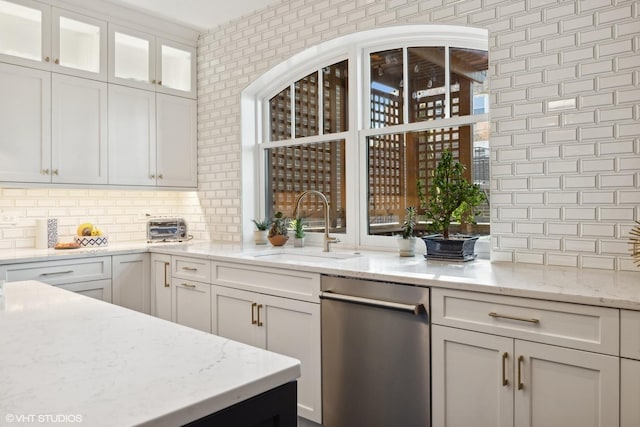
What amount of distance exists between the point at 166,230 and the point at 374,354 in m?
2.41

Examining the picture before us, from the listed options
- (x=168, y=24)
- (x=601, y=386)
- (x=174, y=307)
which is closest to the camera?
(x=601, y=386)

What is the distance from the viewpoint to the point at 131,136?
3.87m

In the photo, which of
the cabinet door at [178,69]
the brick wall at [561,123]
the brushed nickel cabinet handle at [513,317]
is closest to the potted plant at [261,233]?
the cabinet door at [178,69]

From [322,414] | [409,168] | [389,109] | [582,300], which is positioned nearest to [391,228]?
[409,168]

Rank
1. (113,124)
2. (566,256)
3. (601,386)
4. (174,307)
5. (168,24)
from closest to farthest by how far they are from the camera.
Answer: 1. (601,386)
2. (566,256)
3. (174,307)
4. (113,124)
5. (168,24)

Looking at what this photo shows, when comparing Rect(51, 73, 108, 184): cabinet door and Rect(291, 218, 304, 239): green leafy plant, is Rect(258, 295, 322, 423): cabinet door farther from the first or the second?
Rect(51, 73, 108, 184): cabinet door

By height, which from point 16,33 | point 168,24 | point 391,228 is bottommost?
point 391,228

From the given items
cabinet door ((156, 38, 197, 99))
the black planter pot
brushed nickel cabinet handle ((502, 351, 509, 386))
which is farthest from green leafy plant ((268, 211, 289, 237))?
brushed nickel cabinet handle ((502, 351, 509, 386))

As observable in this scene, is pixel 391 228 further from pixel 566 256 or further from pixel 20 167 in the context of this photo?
pixel 20 167

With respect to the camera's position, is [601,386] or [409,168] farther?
[409,168]

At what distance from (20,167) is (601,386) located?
3.56 metres

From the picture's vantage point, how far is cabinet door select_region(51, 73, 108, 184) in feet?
11.3

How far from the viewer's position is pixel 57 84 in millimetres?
3434

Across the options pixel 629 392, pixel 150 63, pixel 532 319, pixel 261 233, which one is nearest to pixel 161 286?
pixel 261 233
